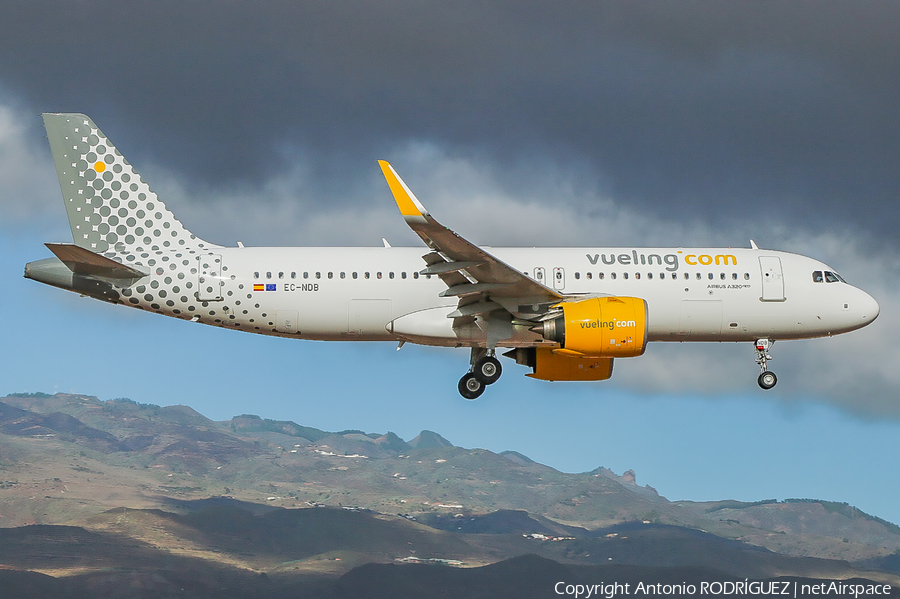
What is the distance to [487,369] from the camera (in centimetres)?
3209

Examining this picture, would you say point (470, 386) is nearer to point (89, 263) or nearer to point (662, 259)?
point (662, 259)

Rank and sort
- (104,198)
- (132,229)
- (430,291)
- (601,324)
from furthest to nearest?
(104,198), (132,229), (430,291), (601,324)

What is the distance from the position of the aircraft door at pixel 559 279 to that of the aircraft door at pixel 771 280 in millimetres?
6675

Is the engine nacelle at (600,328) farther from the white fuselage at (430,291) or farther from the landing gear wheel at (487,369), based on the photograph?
the landing gear wheel at (487,369)

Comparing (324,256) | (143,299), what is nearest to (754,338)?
Answer: (324,256)

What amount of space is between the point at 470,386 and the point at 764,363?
10.1m

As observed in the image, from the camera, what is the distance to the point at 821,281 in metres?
32.8

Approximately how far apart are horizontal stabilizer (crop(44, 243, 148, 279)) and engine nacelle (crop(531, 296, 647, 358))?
13.2m

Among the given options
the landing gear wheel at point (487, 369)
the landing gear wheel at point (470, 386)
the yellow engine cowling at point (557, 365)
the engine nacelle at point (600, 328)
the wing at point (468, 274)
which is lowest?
the landing gear wheel at point (470, 386)

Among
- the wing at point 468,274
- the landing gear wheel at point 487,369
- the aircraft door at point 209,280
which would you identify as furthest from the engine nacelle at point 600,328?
the aircraft door at point 209,280

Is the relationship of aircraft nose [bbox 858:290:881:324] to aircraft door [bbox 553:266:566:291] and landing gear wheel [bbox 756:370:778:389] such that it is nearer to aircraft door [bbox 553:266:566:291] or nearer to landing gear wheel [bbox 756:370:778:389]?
landing gear wheel [bbox 756:370:778:389]

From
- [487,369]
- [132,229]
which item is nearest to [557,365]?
[487,369]

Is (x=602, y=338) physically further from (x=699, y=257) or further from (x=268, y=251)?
(x=268, y=251)

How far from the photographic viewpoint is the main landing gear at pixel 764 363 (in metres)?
32.7
